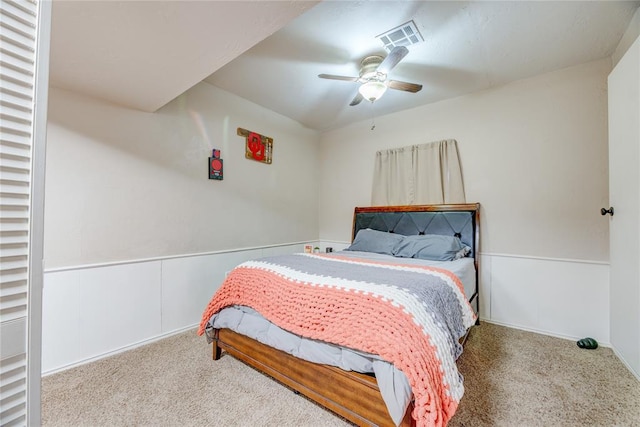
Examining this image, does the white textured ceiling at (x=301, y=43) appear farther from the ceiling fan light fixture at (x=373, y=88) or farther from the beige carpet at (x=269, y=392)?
the beige carpet at (x=269, y=392)

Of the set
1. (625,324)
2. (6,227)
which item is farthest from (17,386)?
(625,324)

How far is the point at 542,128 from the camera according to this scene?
2.61m

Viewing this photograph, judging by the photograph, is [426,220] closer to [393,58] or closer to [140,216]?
[393,58]

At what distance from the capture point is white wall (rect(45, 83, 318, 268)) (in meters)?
2.00

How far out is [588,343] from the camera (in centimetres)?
223

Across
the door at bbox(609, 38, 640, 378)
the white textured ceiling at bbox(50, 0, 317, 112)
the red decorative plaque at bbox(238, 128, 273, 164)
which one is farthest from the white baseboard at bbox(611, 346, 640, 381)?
the red decorative plaque at bbox(238, 128, 273, 164)

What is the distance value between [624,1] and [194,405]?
3.83 metres

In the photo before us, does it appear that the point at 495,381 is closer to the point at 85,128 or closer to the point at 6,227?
the point at 6,227

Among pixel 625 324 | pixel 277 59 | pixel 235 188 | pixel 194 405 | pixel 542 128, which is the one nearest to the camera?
pixel 194 405

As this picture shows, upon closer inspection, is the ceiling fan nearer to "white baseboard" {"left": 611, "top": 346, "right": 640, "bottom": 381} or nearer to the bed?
the bed

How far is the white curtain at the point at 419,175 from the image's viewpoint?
10.1 ft

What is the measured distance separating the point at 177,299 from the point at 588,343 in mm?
3764

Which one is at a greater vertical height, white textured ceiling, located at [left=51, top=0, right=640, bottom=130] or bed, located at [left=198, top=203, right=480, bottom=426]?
white textured ceiling, located at [left=51, top=0, right=640, bottom=130]

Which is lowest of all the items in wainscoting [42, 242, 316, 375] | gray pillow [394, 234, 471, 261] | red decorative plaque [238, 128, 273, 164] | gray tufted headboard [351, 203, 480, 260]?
wainscoting [42, 242, 316, 375]
